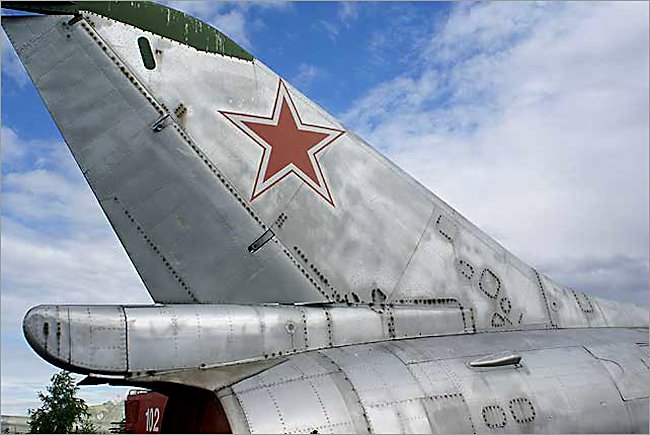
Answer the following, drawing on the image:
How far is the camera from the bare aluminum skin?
4.79 m

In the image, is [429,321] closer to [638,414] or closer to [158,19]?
[638,414]

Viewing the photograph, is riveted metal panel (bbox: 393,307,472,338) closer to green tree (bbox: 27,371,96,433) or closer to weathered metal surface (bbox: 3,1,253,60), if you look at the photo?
weathered metal surface (bbox: 3,1,253,60)

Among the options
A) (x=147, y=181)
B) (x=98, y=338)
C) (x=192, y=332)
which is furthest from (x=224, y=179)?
(x=98, y=338)

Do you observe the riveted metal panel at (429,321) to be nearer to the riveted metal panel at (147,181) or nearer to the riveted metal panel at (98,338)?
the riveted metal panel at (147,181)

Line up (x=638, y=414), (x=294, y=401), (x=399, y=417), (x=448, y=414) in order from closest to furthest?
(x=294, y=401) < (x=399, y=417) < (x=448, y=414) < (x=638, y=414)

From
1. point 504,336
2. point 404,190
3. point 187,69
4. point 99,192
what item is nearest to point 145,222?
point 99,192

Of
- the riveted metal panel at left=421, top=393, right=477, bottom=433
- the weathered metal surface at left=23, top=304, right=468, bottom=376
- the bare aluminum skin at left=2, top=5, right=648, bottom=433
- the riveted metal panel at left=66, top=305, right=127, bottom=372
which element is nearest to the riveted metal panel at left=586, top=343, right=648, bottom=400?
the bare aluminum skin at left=2, top=5, right=648, bottom=433

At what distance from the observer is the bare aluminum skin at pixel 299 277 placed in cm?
479

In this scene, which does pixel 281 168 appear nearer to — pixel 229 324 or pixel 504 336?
pixel 229 324

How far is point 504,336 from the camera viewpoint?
5918mm

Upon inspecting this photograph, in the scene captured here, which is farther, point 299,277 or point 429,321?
point 429,321

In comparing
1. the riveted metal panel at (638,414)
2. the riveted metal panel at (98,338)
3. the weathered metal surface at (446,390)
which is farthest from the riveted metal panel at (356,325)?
the riveted metal panel at (638,414)

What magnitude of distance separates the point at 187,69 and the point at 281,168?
48.2 inches

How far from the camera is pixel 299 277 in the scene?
5664 millimetres
